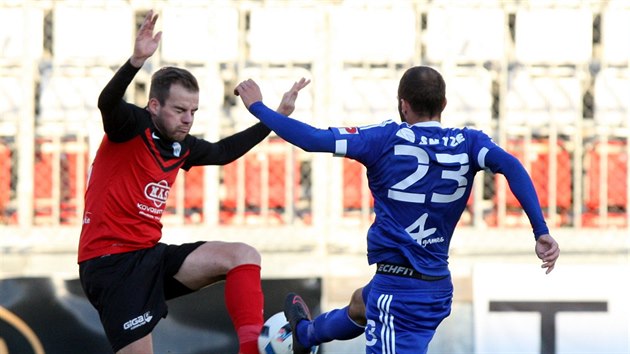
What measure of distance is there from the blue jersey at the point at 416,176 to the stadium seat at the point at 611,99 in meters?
2.31

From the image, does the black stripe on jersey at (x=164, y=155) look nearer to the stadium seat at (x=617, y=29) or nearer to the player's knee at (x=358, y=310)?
the player's knee at (x=358, y=310)

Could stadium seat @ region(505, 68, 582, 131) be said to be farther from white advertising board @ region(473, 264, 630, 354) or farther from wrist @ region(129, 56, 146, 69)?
wrist @ region(129, 56, 146, 69)

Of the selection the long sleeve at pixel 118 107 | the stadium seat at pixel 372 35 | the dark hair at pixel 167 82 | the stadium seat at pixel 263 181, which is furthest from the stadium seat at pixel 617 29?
the long sleeve at pixel 118 107

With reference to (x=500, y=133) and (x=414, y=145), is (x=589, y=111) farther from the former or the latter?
(x=414, y=145)

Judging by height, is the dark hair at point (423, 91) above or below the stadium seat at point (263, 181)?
above

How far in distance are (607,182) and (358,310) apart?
2.37 metres

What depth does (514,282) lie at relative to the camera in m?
7.07

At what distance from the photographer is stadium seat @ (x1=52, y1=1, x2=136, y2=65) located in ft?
22.9

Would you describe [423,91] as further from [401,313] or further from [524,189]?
[401,313]

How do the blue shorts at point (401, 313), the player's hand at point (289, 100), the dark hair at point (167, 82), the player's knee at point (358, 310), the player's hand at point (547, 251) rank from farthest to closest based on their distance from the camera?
the player's hand at point (289, 100)
the player's knee at point (358, 310)
the dark hair at point (167, 82)
the blue shorts at point (401, 313)
the player's hand at point (547, 251)

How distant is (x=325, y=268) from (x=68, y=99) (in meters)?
1.69

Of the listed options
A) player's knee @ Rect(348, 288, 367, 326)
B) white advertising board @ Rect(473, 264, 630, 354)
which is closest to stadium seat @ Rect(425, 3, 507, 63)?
white advertising board @ Rect(473, 264, 630, 354)

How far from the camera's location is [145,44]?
4867mm

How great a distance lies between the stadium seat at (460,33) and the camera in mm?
7051
